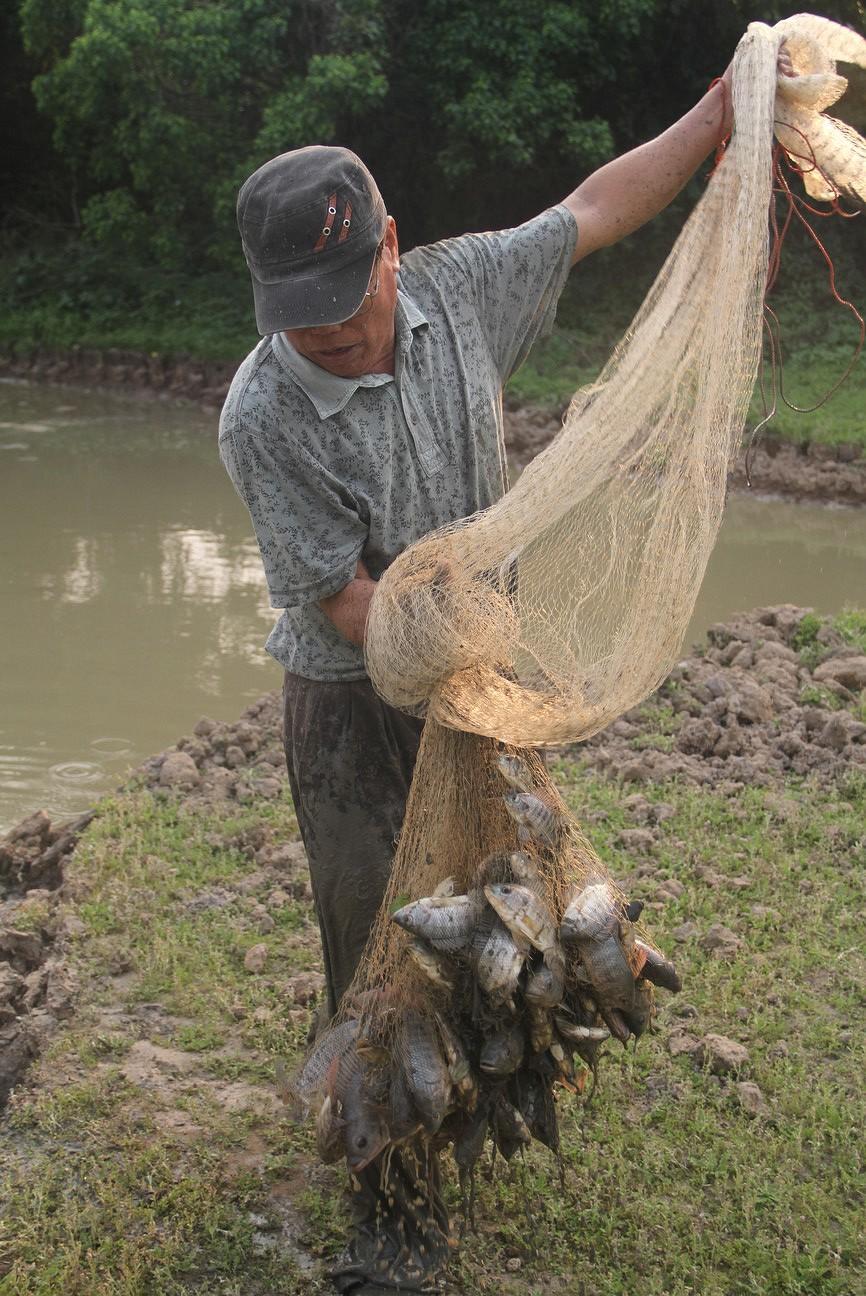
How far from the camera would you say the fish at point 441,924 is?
2371 millimetres

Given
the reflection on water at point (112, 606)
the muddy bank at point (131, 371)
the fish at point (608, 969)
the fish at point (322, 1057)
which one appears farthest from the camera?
the muddy bank at point (131, 371)

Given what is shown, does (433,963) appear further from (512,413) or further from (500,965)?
(512,413)

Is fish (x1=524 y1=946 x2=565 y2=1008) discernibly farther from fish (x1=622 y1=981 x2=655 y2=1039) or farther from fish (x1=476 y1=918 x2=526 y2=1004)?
fish (x1=622 y1=981 x2=655 y2=1039)

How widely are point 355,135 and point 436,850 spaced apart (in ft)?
47.3

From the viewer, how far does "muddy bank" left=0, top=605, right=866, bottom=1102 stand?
4.30m

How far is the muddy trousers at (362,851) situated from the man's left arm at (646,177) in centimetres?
103

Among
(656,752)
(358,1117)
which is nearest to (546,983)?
(358,1117)

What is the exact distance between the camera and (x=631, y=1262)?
2797mm

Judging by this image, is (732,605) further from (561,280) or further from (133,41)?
(133,41)

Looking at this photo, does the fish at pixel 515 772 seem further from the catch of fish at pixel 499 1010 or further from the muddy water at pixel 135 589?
the muddy water at pixel 135 589

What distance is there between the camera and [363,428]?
2.48m

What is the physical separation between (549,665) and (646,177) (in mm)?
1016

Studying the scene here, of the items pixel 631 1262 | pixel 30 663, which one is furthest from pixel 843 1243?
pixel 30 663

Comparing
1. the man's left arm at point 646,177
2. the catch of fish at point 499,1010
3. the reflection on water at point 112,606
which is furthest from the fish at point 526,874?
the reflection on water at point 112,606
